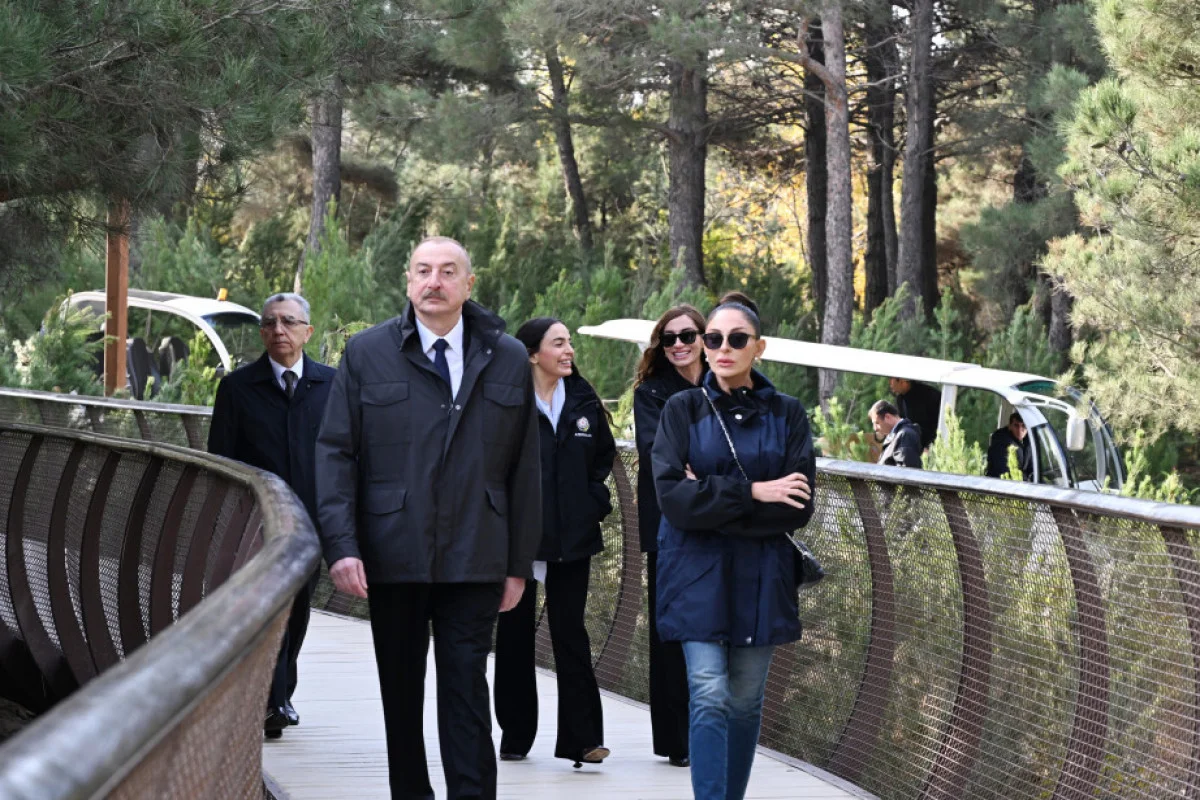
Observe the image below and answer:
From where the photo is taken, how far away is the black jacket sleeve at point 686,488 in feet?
18.0

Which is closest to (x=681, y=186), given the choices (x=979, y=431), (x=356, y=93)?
(x=979, y=431)

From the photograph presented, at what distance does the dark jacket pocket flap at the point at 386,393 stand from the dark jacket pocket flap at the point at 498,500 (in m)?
0.37

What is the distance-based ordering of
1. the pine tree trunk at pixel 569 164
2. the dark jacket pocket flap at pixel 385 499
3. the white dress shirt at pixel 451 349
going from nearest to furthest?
the dark jacket pocket flap at pixel 385 499, the white dress shirt at pixel 451 349, the pine tree trunk at pixel 569 164

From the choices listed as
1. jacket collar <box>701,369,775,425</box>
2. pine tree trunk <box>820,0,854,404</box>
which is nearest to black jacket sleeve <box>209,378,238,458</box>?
jacket collar <box>701,369,775,425</box>

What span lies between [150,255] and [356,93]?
24.5m

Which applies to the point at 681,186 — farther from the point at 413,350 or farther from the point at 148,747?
the point at 148,747

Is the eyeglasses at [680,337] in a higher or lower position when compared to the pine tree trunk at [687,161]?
lower

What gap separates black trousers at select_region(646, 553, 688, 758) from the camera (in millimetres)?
7090

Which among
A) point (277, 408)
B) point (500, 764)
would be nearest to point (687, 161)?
point (277, 408)

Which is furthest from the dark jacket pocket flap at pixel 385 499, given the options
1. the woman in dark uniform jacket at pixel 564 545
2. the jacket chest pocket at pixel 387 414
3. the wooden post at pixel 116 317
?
the wooden post at pixel 116 317

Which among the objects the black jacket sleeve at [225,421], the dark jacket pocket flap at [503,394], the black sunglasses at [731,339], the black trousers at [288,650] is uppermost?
the black sunglasses at [731,339]

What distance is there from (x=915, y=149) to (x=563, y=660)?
31003 millimetres

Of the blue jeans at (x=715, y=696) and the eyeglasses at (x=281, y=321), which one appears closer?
the blue jeans at (x=715, y=696)

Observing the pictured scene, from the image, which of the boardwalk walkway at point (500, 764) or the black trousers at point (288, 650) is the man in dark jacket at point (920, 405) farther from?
the black trousers at point (288, 650)
